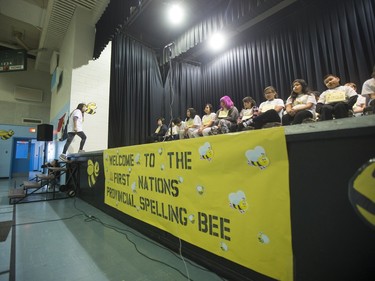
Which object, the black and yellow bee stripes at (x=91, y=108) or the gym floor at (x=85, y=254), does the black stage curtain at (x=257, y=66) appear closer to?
the black and yellow bee stripes at (x=91, y=108)

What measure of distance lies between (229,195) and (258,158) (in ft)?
0.83

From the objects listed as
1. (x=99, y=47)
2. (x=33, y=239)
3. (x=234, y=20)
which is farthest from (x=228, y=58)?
(x=33, y=239)

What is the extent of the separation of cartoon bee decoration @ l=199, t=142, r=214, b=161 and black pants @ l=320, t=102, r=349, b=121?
1480 millimetres

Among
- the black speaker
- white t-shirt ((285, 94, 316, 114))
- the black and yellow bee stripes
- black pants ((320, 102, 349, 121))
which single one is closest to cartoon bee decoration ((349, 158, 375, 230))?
black pants ((320, 102, 349, 121))

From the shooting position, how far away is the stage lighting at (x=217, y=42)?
4826 millimetres

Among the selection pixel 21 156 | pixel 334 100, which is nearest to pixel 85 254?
pixel 334 100

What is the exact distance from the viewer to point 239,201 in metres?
0.98

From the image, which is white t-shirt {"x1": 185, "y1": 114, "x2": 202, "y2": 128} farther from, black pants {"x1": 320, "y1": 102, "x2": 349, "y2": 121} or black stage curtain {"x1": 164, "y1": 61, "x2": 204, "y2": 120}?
black pants {"x1": 320, "y1": 102, "x2": 349, "y2": 121}

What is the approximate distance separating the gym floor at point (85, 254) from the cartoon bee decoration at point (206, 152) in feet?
2.11

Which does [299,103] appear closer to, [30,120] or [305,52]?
[305,52]

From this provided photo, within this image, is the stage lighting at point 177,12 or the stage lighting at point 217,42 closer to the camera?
the stage lighting at point 177,12

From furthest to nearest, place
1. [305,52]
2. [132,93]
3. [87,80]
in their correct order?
[87,80]
[132,93]
[305,52]

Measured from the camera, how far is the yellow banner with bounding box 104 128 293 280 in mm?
847

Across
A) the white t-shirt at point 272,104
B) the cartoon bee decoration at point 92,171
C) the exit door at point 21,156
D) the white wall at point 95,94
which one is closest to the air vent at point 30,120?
the exit door at point 21,156
